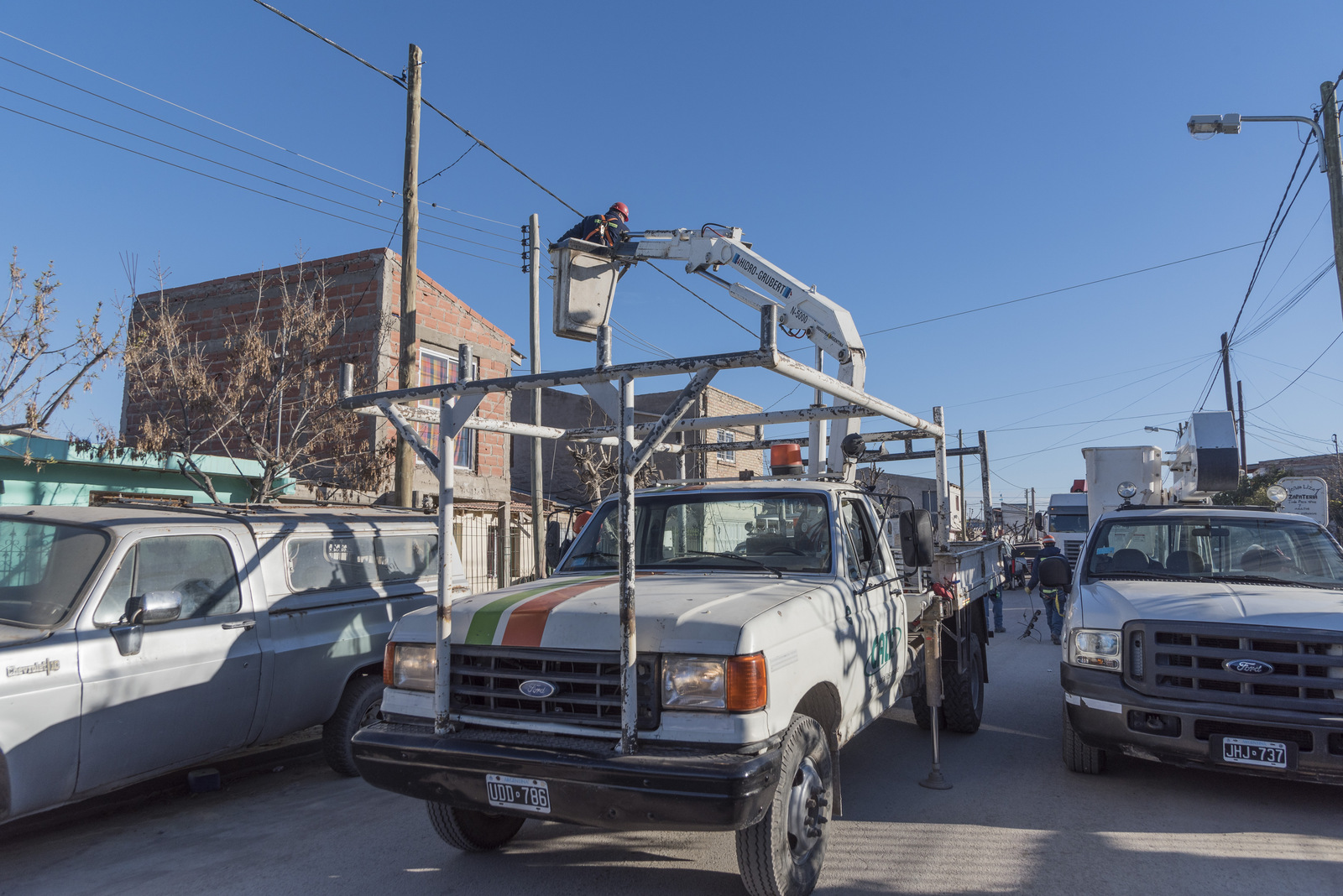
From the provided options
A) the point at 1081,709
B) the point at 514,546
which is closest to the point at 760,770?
the point at 1081,709

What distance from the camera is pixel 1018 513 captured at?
66.5m

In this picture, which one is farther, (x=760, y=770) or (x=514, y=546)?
(x=514, y=546)

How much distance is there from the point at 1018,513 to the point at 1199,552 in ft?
213

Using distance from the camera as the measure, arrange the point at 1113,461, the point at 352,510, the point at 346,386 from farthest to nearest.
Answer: the point at 1113,461 → the point at 352,510 → the point at 346,386

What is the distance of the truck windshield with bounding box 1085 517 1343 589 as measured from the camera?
575 cm

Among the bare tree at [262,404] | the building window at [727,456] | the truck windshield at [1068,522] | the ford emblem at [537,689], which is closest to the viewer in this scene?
the ford emblem at [537,689]

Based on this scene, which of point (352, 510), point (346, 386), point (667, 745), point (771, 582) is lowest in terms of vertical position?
point (667, 745)

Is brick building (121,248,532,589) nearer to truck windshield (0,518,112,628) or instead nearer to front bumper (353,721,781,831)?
truck windshield (0,518,112,628)

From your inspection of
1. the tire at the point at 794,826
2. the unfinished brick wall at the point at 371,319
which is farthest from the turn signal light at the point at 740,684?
the unfinished brick wall at the point at 371,319

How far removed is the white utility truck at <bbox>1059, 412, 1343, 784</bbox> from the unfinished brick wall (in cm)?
879

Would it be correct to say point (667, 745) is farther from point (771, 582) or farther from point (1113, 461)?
point (1113, 461)

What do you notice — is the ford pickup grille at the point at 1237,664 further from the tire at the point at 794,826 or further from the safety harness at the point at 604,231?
the safety harness at the point at 604,231

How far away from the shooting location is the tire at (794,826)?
3.41m

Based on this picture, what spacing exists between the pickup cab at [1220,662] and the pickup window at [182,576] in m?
5.30
